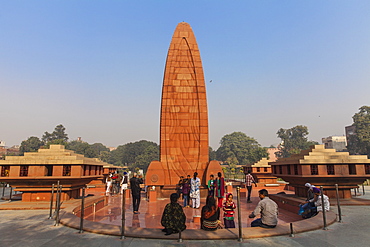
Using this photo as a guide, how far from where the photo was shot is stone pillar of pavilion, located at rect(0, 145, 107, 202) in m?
9.92

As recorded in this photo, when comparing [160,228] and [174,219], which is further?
[160,228]

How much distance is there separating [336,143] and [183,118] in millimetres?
99389

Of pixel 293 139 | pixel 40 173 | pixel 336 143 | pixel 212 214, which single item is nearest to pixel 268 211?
pixel 212 214

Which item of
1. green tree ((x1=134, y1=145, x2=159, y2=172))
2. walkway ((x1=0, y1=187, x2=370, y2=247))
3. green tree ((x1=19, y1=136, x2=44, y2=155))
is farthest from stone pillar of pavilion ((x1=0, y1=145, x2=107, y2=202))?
green tree ((x1=19, y1=136, x2=44, y2=155))

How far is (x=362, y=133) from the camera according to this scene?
173ft

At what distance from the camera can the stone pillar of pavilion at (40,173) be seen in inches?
391

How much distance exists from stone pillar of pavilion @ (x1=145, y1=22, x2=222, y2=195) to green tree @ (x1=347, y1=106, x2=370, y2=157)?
173 feet

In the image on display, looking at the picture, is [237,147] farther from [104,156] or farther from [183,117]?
[183,117]

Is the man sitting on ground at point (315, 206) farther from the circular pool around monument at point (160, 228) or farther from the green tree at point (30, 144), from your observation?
the green tree at point (30, 144)

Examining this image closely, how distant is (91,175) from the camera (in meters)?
11.7

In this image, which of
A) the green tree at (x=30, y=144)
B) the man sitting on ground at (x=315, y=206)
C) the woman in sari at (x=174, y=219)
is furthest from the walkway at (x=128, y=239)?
the green tree at (x=30, y=144)

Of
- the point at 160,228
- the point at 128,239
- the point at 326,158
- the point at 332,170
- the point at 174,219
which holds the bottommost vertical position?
the point at 160,228

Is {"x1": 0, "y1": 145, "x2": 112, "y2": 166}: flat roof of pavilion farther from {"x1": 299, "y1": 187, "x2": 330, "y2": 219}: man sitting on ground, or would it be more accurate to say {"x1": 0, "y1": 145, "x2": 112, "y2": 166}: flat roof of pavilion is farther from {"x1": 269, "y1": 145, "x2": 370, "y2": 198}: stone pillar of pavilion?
{"x1": 269, "y1": 145, "x2": 370, "y2": 198}: stone pillar of pavilion

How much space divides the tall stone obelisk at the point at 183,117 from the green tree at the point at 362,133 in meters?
52.9
